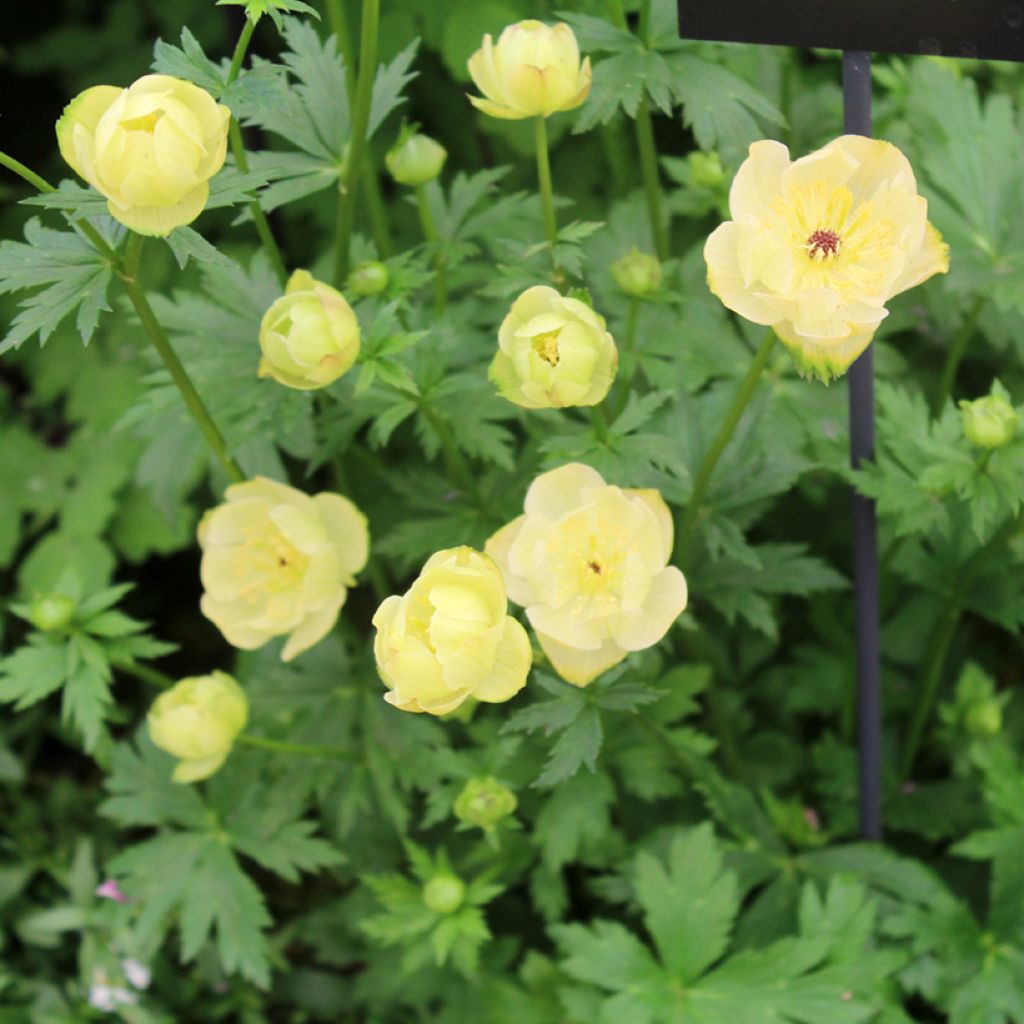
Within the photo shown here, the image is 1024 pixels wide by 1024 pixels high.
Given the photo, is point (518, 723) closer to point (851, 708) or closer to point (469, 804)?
point (469, 804)

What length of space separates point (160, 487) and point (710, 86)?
0.80 metres

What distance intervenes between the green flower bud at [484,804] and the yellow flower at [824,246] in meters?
0.56

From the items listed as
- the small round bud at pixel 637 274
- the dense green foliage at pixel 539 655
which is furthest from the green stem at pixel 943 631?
the small round bud at pixel 637 274

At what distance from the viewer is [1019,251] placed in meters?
1.59

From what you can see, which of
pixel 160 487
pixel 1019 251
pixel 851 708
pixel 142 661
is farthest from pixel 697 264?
pixel 142 661

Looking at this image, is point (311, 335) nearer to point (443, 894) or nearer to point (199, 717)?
point (199, 717)

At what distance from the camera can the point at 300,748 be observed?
1474mm

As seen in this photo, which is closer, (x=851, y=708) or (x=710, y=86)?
(x=710, y=86)

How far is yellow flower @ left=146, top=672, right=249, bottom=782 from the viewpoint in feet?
4.42

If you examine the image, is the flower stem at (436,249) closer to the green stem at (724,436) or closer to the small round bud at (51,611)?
the green stem at (724,436)

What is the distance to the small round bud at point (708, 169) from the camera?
1.62 meters

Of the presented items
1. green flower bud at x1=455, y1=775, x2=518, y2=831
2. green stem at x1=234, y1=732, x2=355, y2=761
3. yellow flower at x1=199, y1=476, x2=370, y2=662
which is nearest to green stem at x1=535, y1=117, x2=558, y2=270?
yellow flower at x1=199, y1=476, x2=370, y2=662

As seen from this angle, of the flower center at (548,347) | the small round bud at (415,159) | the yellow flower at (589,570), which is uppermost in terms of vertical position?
the small round bud at (415,159)

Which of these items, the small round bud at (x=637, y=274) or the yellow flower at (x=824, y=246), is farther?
the small round bud at (x=637, y=274)
